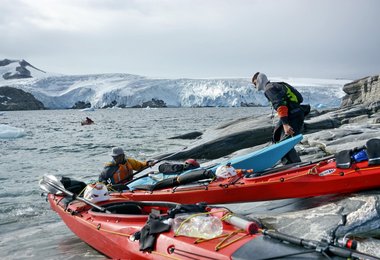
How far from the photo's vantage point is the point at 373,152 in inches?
198

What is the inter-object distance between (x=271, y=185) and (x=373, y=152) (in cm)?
142

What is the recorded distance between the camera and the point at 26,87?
8506cm

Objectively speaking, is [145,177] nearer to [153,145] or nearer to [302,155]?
[302,155]

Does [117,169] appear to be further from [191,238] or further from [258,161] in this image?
[191,238]

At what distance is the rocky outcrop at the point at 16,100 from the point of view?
8431 cm

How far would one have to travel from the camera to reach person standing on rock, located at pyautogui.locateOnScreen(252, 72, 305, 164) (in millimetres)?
6852

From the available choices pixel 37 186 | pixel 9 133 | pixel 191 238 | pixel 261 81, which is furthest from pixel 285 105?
pixel 9 133

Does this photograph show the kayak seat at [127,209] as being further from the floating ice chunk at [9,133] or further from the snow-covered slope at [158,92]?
the snow-covered slope at [158,92]

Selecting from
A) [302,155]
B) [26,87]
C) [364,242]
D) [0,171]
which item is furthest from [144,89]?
[364,242]

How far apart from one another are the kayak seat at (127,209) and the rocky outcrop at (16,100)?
84521 millimetres

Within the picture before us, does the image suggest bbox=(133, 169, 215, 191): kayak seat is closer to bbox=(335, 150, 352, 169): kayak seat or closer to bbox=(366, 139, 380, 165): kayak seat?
bbox=(335, 150, 352, 169): kayak seat

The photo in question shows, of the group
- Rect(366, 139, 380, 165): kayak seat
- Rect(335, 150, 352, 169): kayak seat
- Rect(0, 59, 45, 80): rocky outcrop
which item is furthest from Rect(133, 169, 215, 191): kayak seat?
Rect(0, 59, 45, 80): rocky outcrop

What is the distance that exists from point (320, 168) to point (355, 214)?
1222 mm

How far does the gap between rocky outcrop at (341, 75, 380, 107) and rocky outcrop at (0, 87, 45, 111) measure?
234ft
